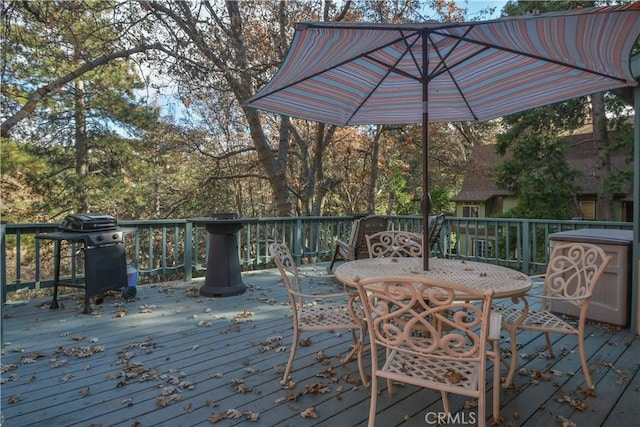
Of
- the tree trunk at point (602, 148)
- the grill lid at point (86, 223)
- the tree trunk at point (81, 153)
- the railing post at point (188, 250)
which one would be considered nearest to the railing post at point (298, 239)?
the railing post at point (188, 250)

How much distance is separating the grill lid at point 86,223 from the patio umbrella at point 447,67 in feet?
7.53

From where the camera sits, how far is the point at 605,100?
413 inches

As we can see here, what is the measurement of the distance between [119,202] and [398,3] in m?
10.3

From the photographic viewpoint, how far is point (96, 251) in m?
3.83

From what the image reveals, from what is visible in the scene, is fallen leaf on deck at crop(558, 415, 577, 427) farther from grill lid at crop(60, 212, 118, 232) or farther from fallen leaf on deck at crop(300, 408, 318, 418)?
grill lid at crop(60, 212, 118, 232)

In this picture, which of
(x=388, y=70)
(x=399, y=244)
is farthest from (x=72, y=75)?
(x=399, y=244)

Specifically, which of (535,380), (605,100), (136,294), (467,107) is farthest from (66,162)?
(605,100)

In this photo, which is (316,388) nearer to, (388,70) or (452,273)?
(452,273)

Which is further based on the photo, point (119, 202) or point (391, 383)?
point (119, 202)

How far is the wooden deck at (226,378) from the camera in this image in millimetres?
1980

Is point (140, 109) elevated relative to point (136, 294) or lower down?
elevated

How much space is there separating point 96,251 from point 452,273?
3.53 m

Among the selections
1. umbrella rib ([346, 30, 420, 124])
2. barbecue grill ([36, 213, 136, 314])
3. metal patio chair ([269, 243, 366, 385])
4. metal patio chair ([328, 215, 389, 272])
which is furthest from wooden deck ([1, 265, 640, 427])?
umbrella rib ([346, 30, 420, 124])

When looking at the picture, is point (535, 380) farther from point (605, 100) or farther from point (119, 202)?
point (119, 202)
